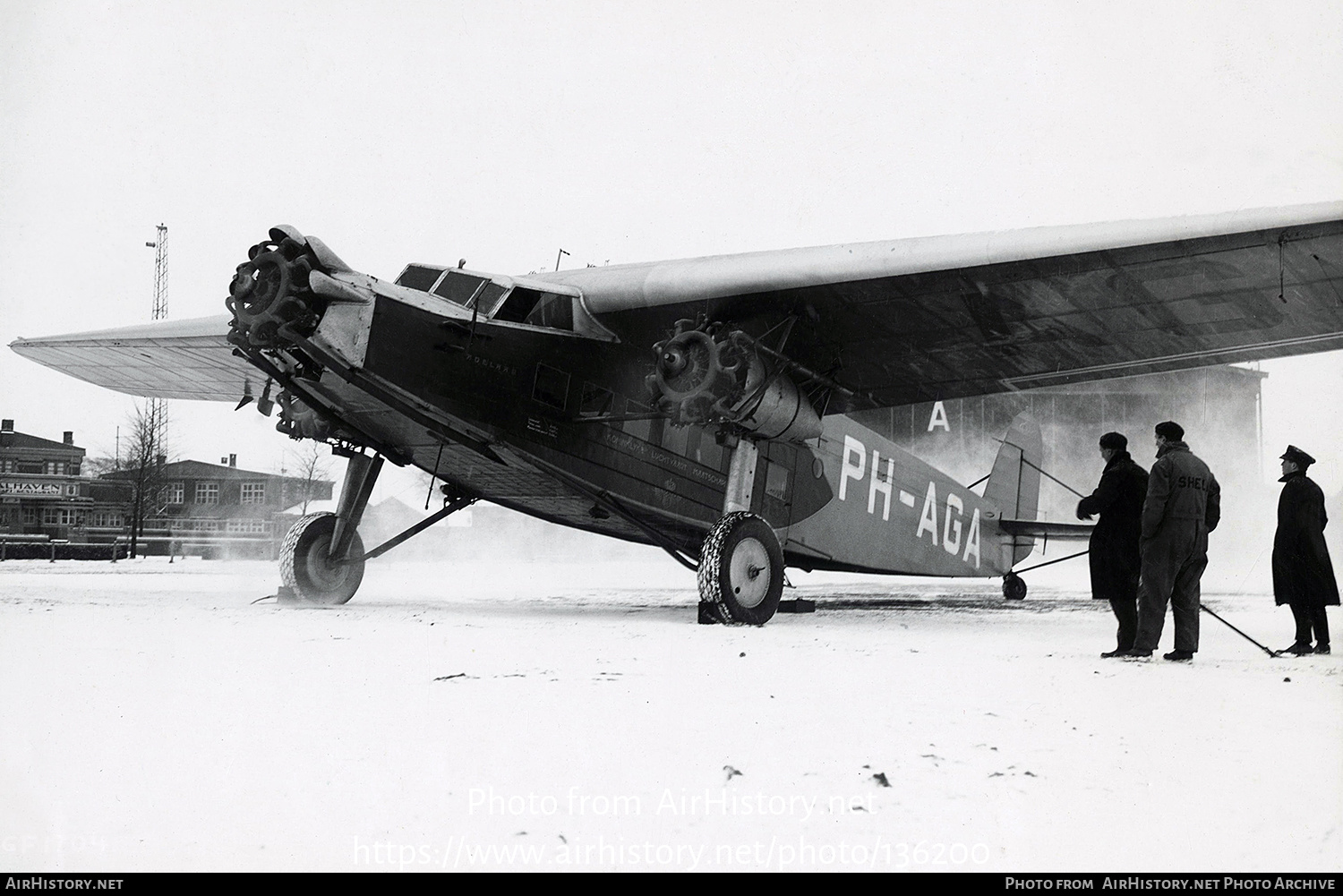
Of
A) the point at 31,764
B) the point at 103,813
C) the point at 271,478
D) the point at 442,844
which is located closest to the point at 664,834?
the point at 442,844

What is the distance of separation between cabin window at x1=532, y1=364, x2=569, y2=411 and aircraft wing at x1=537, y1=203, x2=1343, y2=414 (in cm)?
68

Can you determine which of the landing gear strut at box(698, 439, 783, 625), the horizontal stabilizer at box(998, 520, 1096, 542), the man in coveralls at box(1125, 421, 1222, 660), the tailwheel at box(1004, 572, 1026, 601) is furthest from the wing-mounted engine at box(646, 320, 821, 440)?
the tailwheel at box(1004, 572, 1026, 601)

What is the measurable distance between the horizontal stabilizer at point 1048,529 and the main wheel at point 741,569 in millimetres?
6859

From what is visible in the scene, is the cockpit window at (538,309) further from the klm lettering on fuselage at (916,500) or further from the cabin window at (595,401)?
the klm lettering on fuselage at (916,500)

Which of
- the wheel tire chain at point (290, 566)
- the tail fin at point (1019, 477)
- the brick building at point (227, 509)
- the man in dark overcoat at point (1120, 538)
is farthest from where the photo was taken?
the brick building at point (227, 509)

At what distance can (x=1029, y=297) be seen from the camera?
7.75 m

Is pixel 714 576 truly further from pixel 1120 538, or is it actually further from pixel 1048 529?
pixel 1048 529

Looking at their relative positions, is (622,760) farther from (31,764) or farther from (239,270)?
(239,270)

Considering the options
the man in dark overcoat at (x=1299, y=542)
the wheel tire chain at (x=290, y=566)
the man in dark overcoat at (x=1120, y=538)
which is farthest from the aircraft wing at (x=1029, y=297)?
the wheel tire chain at (x=290, y=566)

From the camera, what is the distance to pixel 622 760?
122 inches

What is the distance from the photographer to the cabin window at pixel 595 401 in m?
8.68

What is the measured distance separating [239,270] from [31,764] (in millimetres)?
4802

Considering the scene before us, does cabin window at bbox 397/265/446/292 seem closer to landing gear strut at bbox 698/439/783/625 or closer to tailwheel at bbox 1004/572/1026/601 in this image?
landing gear strut at bbox 698/439/783/625

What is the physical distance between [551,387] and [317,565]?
3.34 metres
